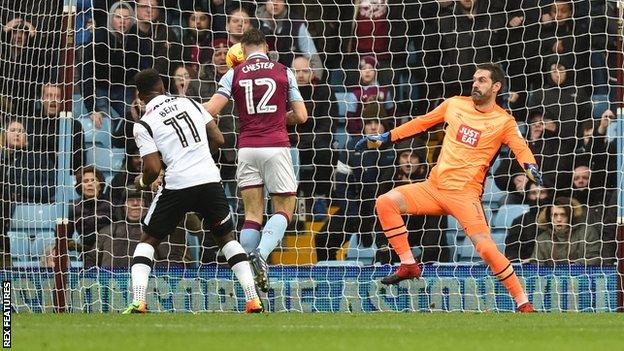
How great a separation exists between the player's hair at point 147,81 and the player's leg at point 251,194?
4.41 ft

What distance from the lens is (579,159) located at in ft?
46.8

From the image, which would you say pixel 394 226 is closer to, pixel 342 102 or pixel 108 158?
pixel 342 102

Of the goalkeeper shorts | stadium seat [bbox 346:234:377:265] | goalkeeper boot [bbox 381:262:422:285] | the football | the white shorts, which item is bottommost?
stadium seat [bbox 346:234:377:265]

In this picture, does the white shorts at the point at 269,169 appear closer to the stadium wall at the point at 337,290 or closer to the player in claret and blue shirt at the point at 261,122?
the player in claret and blue shirt at the point at 261,122

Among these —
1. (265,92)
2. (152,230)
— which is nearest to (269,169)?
(265,92)

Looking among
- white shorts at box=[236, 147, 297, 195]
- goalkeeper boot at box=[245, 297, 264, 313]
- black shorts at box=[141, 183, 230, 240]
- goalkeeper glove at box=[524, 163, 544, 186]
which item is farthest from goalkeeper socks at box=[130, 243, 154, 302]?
goalkeeper glove at box=[524, 163, 544, 186]

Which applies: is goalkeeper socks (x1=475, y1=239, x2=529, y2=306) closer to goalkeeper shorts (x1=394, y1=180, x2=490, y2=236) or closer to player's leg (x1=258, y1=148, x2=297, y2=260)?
goalkeeper shorts (x1=394, y1=180, x2=490, y2=236)

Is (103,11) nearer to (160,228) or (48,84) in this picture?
(48,84)

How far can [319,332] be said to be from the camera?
8.65 metres

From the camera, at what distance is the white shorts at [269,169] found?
1150 cm

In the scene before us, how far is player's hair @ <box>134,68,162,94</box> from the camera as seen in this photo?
34.3 ft

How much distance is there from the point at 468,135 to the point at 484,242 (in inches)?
36.9

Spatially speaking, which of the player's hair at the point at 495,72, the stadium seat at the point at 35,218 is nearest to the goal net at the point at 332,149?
the stadium seat at the point at 35,218

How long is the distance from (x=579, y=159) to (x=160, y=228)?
538cm
